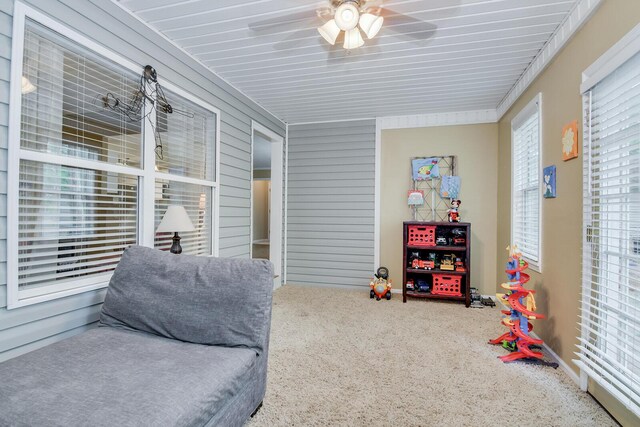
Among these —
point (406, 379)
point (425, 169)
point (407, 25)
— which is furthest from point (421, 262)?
point (407, 25)

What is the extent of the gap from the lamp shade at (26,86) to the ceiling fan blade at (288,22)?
1456mm

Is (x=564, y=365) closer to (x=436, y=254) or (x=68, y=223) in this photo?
(x=436, y=254)

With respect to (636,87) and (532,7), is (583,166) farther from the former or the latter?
(532,7)

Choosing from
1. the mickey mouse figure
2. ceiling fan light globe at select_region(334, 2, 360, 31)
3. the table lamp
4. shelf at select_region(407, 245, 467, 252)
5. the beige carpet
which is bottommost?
the beige carpet

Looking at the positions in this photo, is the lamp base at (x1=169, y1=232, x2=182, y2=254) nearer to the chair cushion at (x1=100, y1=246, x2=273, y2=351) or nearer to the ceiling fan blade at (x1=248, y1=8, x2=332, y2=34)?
the chair cushion at (x1=100, y1=246, x2=273, y2=351)

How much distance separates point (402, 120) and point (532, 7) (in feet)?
7.89

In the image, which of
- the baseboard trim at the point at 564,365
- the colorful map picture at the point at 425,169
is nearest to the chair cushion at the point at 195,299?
the baseboard trim at the point at 564,365

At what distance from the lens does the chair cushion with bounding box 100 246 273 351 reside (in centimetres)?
162

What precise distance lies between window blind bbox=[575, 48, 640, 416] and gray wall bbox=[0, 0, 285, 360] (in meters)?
3.04

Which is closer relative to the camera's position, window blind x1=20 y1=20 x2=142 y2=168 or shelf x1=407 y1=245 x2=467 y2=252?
window blind x1=20 y1=20 x2=142 y2=168

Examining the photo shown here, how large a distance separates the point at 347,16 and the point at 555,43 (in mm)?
1747

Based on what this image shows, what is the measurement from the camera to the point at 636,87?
1566mm

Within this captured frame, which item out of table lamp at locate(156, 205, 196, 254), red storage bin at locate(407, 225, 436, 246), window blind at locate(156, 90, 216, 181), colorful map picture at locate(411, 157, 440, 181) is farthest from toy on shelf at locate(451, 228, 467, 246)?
table lamp at locate(156, 205, 196, 254)

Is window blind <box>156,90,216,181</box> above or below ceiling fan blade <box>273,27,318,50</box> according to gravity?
below
